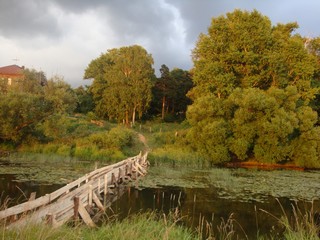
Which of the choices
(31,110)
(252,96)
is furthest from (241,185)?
(31,110)

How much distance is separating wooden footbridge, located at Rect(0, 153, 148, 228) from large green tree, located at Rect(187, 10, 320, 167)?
1317 cm

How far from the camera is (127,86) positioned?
164 feet

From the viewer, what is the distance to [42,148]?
Answer: 3478 centimetres

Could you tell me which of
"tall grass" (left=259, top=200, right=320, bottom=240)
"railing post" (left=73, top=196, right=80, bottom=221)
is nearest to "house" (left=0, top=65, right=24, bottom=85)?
"railing post" (left=73, top=196, right=80, bottom=221)

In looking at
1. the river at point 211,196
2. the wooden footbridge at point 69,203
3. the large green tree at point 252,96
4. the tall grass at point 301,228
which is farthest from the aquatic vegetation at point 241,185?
the large green tree at point 252,96

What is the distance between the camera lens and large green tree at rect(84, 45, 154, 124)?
4953 cm

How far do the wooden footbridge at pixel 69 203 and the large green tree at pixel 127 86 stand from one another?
26.2 meters

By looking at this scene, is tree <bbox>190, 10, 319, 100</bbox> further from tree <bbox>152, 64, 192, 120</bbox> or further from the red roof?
the red roof

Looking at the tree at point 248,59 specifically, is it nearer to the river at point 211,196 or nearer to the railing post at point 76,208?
the river at point 211,196

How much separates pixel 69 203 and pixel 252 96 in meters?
25.5

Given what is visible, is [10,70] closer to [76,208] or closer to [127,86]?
[127,86]

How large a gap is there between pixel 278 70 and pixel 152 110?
92.7 ft

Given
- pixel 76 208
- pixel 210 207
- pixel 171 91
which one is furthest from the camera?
pixel 171 91

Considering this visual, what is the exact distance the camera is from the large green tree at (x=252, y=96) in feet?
110
